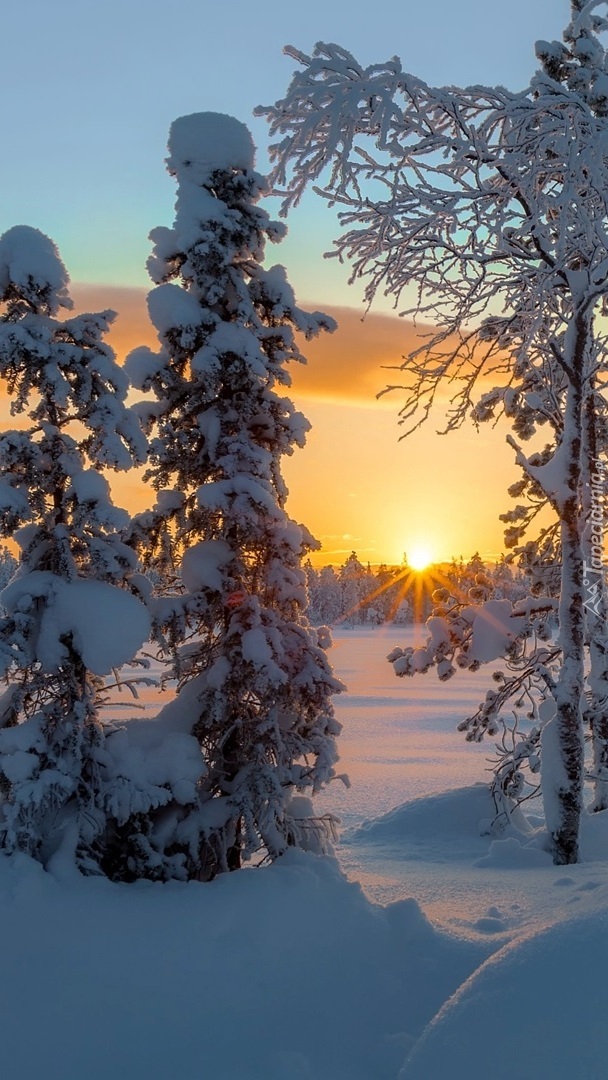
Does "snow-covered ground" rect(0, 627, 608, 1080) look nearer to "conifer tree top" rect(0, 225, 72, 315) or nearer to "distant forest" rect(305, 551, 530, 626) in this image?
"conifer tree top" rect(0, 225, 72, 315)

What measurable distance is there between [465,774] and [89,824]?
1366 centimetres

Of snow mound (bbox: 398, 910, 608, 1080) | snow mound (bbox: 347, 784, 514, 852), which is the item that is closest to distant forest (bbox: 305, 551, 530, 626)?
snow mound (bbox: 347, 784, 514, 852)

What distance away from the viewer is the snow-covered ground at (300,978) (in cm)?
434

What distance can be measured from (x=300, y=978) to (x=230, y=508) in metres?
4.39

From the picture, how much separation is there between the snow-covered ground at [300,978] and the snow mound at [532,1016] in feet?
0.03

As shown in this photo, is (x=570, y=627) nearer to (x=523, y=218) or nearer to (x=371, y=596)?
(x=523, y=218)

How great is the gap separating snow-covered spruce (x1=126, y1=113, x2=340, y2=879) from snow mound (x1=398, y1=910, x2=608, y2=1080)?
3403 mm

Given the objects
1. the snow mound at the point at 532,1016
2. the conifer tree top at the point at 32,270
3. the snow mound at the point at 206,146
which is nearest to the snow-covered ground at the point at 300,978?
the snow mound at the point at 532,1016

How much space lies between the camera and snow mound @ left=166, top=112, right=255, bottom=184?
8.41 meters

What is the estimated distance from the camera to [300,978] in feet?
19.6

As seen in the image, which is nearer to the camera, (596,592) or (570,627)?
→ (570,627)

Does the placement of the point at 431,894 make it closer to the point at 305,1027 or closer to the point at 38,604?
the point at 305,1027

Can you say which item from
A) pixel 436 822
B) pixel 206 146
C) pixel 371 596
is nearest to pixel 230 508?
pixel 206 146

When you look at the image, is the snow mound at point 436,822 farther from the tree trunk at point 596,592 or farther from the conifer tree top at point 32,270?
the conifer tree top at point 32,270
